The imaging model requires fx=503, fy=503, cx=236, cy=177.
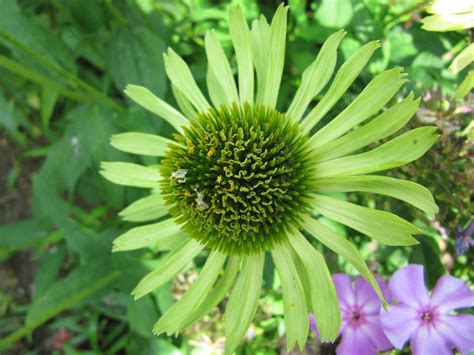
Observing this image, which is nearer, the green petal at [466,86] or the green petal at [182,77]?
the green petal at [466,86]

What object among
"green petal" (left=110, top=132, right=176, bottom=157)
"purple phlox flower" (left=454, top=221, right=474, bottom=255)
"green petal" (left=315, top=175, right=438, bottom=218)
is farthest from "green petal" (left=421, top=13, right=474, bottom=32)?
"green petal" (left=110, top=132, right=176, bottom=157)

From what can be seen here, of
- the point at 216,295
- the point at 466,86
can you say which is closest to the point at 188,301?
the point at 216,295

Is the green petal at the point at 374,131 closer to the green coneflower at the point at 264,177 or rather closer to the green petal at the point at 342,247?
the green coneflower at the point at 264,177

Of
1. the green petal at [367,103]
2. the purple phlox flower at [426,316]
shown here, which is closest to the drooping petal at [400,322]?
the purple phlox flower at [426,316]

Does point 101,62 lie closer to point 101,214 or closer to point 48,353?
point 101,214

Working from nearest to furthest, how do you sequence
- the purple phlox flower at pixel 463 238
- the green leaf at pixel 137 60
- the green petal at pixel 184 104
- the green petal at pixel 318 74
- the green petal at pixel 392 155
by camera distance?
the green petal at pixel 392 155 → the green petal at pixel 318 74 → the purple phlox flower at pixel 463 238 → the green petal at pixel 184 104 → the green leaf at pixel 137 60

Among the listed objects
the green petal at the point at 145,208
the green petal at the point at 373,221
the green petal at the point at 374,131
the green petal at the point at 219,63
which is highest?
the green petal at the point at 219,63

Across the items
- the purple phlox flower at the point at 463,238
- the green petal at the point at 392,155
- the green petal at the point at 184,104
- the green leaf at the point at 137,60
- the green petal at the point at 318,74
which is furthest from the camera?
the green leaf at the point at 137,60

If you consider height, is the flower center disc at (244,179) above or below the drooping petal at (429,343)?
above
